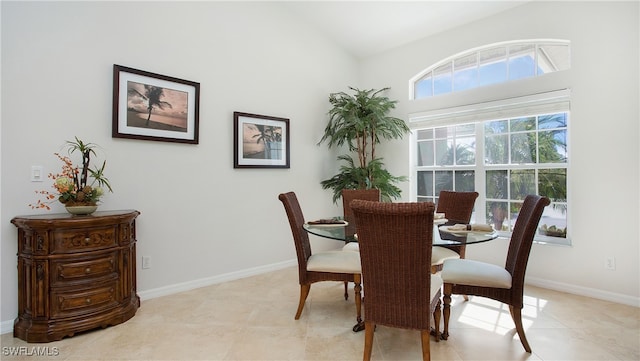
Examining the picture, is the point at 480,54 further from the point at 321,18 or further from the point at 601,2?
the point at 321,18

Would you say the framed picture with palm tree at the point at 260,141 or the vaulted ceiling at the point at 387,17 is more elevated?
the vaulted ceiling at the point at 387,17

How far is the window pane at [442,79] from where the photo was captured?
167 inches

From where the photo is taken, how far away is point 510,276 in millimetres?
2123

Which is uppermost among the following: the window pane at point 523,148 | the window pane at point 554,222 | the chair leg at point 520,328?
the window pane at point 523,148

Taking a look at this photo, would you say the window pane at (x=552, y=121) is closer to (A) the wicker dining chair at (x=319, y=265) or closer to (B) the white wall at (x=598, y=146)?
(B) the white wall at (x=598, y=146)

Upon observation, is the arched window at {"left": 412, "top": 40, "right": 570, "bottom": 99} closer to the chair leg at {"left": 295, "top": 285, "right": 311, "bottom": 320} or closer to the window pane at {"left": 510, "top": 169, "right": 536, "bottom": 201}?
the window pane at {"left": 510, "top": 169, "right": 536, "bottom": 201}

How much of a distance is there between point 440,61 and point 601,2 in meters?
1.61

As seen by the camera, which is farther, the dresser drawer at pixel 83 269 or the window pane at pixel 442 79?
the window pane at pixel 442 79

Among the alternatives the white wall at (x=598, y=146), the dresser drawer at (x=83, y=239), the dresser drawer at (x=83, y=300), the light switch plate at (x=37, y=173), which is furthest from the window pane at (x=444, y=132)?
the light switch plate at (x=37, y=173)

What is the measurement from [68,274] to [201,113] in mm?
1884

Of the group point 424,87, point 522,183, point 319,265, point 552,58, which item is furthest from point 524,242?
point 424,87

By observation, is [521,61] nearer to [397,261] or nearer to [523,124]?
[523,124]

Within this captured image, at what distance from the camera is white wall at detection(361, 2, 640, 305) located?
2889 mm

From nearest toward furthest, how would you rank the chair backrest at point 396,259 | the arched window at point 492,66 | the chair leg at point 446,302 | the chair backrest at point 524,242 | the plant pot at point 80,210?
the chair backrest at point 396,259 → the chair backrest at point 524,242 → the chair leg at point 446,302 → the plant pot at point 80,210 → the arched window at point 492,66
